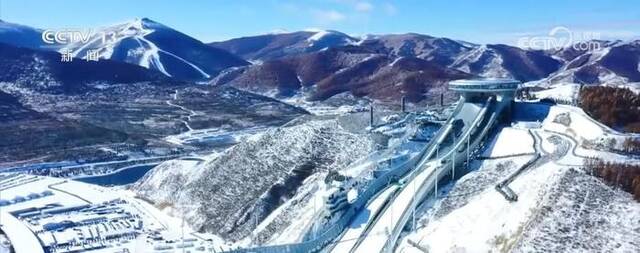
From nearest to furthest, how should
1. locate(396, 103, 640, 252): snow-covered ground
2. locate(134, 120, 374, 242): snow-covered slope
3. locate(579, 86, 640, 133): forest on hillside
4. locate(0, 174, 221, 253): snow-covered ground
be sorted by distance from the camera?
locate(396, 103, 640, 252): snow-covered ground → locate(0, 174, 221, 253): snow-covered ground → locate(579, 86, 640, 133): forest on hillside → locate(134, 120, 374, 242): snow-covered slope

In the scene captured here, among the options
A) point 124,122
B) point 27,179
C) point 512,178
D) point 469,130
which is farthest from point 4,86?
point 512,178

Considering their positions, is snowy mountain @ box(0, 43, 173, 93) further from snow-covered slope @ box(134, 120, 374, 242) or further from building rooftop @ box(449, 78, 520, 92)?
building rooftop @ box(449, 78, 520, 92)

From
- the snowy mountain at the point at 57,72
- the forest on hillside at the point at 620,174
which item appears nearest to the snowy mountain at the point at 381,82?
the snowy mountain at the point at 57,72

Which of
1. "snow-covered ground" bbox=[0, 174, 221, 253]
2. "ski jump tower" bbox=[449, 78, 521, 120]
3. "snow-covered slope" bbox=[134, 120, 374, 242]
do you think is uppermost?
"ski jump tower" bbox=[449, 78, 521, 120]

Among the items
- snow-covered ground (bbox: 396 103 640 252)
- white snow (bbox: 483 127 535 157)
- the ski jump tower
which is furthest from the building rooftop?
snow-covered ground (bbox: 396 103 640 252)

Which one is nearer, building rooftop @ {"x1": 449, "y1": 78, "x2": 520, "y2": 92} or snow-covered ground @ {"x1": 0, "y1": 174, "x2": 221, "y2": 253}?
snow-covered ground @ {"x1": 0, "y1": 174, "x2": 221, "y2": 253}

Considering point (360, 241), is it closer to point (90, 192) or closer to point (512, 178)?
point (512, 178)

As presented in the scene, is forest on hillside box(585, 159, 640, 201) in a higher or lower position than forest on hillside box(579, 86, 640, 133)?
lower

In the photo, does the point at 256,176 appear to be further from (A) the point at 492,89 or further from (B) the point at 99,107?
(B) the point at 99,107

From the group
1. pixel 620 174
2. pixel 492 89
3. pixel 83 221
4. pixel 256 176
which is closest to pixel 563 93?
pixel 492 89

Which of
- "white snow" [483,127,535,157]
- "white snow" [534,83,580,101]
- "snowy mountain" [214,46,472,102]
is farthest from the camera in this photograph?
"snowy mountain" [214,46,472,102]
